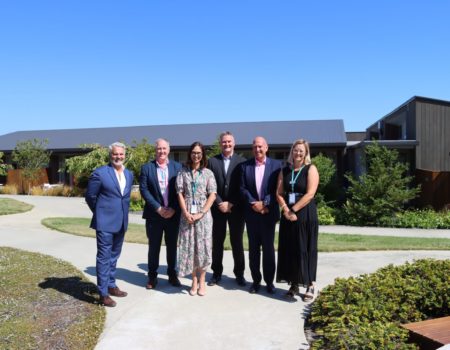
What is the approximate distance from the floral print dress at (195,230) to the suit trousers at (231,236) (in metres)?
0.39

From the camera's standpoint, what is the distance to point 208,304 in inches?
216

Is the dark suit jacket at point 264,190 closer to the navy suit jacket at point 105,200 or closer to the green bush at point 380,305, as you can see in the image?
the green bush at point 380,305

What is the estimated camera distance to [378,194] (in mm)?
15250

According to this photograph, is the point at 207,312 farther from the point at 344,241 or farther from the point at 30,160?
the point at 30,160

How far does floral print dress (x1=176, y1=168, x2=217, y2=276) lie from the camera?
5.84 meters

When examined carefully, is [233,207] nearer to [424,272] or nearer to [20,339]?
[424,272]

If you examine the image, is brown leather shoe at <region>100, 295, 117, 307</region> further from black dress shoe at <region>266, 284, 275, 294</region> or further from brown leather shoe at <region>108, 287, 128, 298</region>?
black dress shoe at <region>266, 284, 275, 294</region>

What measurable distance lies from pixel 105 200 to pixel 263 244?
2.05m

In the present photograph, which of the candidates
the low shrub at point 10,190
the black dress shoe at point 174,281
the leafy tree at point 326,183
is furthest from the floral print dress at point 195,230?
the low shrub at point 10,190

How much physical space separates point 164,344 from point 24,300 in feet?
7.40

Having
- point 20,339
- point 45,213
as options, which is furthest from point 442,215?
point 20,339

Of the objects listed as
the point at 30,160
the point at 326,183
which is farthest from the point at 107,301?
the point at 30,160

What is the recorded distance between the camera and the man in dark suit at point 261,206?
589 centimetres

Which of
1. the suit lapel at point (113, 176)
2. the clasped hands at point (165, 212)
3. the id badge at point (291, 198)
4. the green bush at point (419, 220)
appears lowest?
the green bush at point (419, 220)
